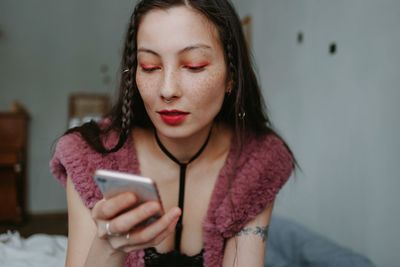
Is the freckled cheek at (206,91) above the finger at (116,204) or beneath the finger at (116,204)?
above

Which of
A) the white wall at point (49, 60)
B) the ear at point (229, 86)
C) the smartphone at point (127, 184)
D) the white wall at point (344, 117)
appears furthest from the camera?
the white wall at point (49, 60)

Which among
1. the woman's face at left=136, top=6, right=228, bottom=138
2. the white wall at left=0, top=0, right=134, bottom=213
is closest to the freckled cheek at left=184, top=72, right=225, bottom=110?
the woman's face at left=136, top=6, right=228, bottom=138

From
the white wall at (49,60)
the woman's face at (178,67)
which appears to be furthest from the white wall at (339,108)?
the white wall at (49,60)

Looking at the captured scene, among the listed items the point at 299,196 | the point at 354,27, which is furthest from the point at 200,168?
the point at 299,196

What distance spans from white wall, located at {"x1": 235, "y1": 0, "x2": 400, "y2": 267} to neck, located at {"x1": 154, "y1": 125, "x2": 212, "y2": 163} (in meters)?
0.71

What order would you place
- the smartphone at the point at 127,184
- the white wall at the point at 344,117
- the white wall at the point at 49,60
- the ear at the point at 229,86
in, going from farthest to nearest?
the white wall at the point at 49,60, the white wall at the point at 344,117, the ear at the point at 229,86, the smartphone at the point at 127,184

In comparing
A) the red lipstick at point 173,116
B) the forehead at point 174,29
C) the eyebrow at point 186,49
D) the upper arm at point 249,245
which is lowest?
the upper arm at point 249,245

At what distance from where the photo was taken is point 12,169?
138 inches

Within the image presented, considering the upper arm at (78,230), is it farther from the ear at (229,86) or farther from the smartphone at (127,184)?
the ear at (229,86)

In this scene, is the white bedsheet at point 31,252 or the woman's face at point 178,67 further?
the white bedsheet at point 31,252

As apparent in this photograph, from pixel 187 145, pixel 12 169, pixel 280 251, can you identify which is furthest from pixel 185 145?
pixel 12 169

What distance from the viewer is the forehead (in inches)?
29.7

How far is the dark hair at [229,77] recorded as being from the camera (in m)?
0.82

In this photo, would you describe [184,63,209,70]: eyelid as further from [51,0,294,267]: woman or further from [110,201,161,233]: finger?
[110,201,161,233]: finger
